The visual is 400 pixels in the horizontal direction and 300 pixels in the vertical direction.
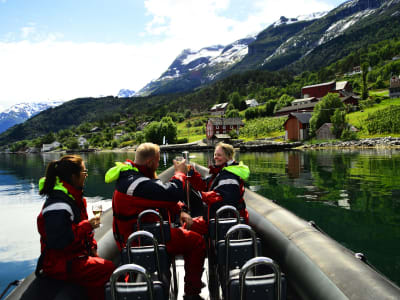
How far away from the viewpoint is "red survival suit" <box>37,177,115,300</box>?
9.34 ft

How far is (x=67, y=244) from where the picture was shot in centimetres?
290

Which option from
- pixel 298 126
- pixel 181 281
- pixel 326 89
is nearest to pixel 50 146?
pixel 298 126

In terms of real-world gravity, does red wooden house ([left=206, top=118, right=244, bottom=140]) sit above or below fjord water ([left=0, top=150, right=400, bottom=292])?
above

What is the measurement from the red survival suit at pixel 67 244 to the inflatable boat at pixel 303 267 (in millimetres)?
165

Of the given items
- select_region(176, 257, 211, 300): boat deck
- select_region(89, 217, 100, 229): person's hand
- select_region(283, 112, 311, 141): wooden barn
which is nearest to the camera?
select_region(89, 217, 100, 229): person's hand

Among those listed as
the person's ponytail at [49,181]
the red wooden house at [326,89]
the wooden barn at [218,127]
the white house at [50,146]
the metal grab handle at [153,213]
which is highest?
the red wooden house at [326,89]

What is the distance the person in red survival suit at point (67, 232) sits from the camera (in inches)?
112

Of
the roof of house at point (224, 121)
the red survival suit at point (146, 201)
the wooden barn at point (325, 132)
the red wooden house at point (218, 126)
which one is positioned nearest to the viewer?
the red survival suit at point (146, 201)

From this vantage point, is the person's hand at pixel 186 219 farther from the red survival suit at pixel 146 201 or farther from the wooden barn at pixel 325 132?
the wooden barn at pixel 325 132

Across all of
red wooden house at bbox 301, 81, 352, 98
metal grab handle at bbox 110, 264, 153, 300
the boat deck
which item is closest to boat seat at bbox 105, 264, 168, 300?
metal grab handle at bbox 110, 264, 153, 300

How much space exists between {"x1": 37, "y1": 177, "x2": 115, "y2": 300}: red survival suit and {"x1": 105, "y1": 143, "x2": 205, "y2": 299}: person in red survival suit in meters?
0.53

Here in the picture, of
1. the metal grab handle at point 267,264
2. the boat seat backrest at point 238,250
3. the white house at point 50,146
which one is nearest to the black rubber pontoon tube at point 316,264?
the boat seat backrest at point 238,250

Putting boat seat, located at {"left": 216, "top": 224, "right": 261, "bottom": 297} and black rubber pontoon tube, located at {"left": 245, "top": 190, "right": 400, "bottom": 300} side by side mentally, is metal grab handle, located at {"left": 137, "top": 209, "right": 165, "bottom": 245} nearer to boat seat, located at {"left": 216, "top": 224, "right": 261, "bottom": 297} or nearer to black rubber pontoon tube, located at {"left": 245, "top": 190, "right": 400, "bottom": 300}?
boat seat, located at {"left": 216, "top": 224, "right": 261, "bottom": 297}

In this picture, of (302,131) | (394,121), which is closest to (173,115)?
(302,131)
